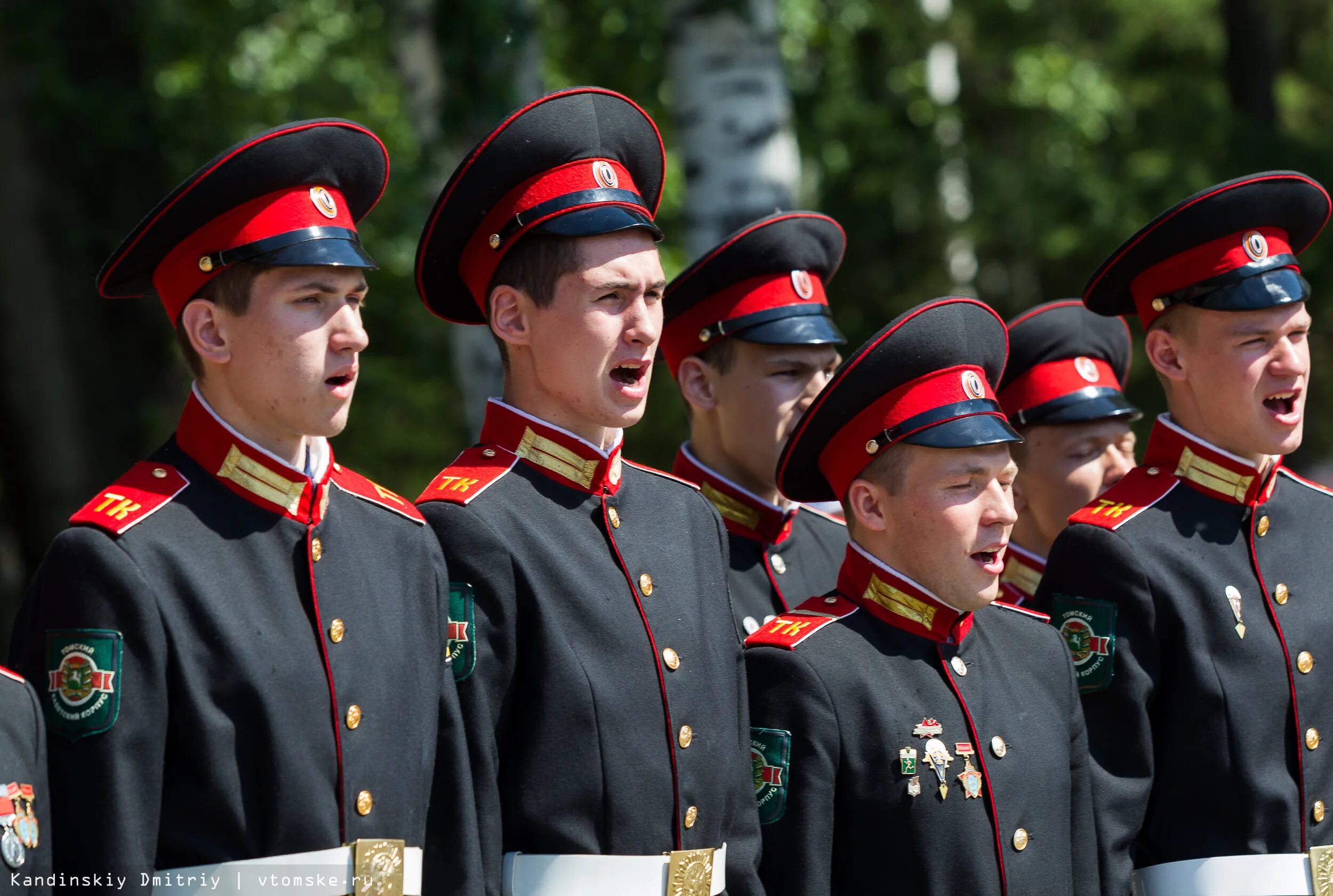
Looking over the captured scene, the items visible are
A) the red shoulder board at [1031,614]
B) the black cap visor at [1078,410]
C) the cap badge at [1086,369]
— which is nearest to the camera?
the red shoulder board at [1031,614]

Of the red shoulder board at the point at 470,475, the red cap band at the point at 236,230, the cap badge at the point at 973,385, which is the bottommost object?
the red shoulder board at the point at 470,475

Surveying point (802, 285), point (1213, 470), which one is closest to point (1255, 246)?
point (1213, 470)

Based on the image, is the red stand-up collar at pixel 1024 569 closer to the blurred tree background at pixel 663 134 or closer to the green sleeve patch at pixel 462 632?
the blurred tree background at pixel 663 134

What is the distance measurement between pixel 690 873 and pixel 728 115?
4270mm

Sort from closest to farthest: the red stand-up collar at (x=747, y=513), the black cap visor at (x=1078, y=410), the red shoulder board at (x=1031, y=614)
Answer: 1. the red shoulder board at (x=1031, y=614)
2. the red stand-up collar at (x=747, y=513)
3. the black cap visor at (x=1078, y=410)

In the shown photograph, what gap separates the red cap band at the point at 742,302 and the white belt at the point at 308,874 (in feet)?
7.22

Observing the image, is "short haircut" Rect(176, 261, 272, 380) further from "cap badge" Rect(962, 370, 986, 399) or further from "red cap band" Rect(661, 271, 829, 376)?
"red cap band" Rect(661, 271, 829, 376)

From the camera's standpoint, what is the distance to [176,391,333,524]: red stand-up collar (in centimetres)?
353

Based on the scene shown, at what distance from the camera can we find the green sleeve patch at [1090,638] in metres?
4.32

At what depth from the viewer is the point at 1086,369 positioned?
5.85 meters

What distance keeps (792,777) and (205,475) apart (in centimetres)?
145

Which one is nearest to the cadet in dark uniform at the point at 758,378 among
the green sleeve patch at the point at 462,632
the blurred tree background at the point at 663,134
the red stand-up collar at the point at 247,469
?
the green sleeve patch at the point at 462,632

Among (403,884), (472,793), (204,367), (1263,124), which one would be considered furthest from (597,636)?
(1263,124)

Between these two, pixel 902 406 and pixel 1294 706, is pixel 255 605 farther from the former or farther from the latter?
pixel 1294 706
